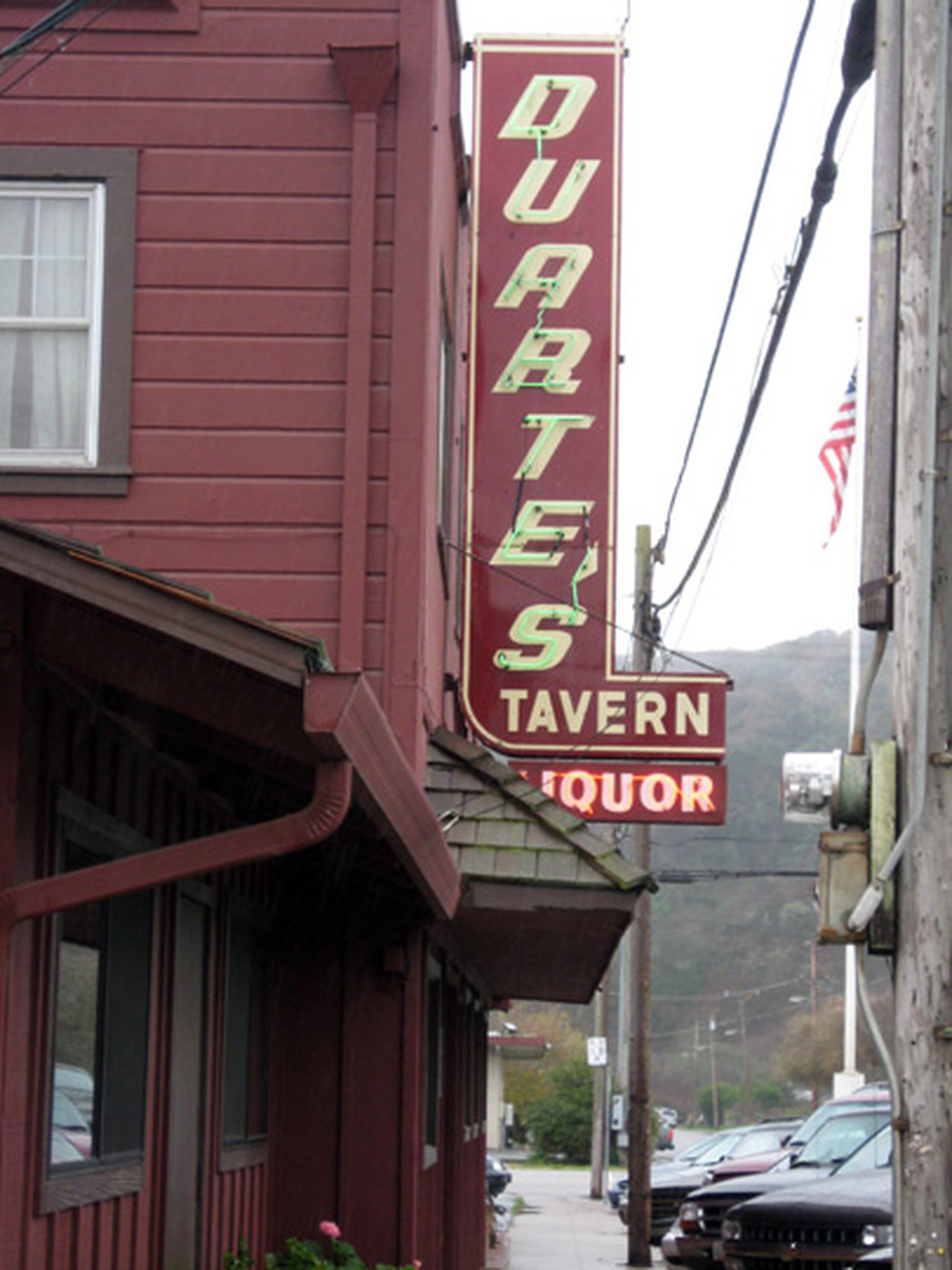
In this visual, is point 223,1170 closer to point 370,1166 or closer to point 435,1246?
point 370,1166

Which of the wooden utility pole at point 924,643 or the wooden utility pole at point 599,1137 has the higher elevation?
the wooden utility pole at point 924,643

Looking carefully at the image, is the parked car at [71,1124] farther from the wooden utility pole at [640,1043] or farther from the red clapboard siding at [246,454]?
the wooden utility pole at [640,1043]

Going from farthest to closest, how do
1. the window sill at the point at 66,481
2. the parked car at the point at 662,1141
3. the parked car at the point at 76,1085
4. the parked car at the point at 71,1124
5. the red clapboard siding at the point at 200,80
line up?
the parked car at the point at 662,1141
the red clapboard siding at the point at 200,80
the window sill at the point at 66,481
the parked car at the point at 76,1085
the parked car at the point at 71,1124

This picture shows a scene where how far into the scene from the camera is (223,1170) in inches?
366

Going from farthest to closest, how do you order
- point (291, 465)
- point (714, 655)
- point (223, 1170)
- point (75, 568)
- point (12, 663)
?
point (714, 655)
point (291, 465)
point (223, 1170)
point (12, 663)
point (75, 568)

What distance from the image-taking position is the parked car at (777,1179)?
16.4 meters

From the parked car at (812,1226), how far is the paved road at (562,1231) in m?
8.50

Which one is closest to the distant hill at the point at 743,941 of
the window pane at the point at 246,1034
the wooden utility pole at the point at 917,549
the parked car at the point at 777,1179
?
the parked car at the point at 777,1179

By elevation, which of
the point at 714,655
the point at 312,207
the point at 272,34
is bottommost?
the point at 312,207

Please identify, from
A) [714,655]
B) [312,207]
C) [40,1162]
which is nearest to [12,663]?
[40,1162]

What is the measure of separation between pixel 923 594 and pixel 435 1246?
30.0 feet

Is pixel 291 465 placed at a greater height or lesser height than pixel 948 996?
greater

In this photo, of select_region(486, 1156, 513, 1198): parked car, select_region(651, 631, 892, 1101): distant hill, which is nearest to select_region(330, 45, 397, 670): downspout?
select_region(486, 1156, 513, 1198): parked car

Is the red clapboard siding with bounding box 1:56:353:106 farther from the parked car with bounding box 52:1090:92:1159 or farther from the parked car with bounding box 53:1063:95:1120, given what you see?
the parked car with bounding box 52:1090:92:1159
